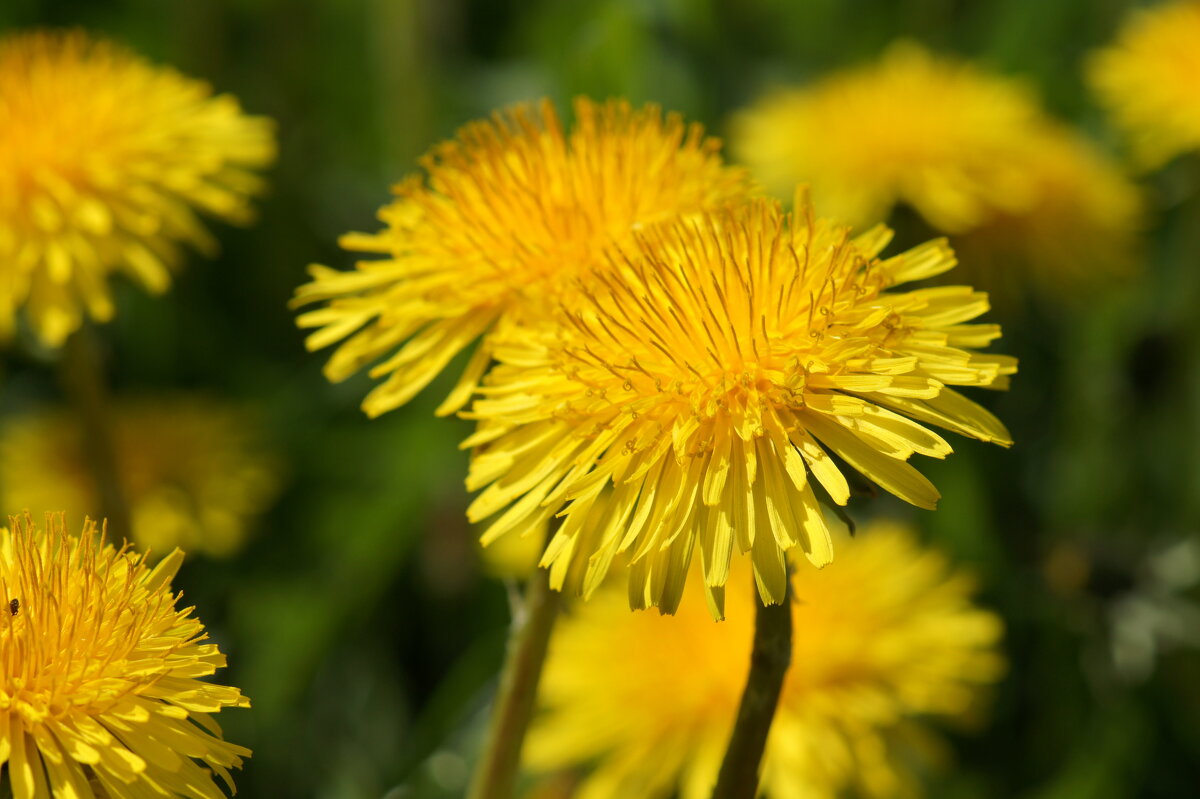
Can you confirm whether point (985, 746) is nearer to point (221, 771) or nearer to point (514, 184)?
point (514, 184)

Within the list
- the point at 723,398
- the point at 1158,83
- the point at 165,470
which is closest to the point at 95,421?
the point at 165,470

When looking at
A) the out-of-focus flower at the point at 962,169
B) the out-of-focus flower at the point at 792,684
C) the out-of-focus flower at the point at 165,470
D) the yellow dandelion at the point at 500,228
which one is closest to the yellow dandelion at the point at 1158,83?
the out-of-focus flower at the point at 962,169

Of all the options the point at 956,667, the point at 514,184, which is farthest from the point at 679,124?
the point at 956,667

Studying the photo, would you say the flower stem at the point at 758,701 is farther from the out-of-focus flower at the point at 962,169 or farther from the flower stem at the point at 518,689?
the out-of-focus flower at the point at 962,169

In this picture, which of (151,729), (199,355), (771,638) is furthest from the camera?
(199,355)

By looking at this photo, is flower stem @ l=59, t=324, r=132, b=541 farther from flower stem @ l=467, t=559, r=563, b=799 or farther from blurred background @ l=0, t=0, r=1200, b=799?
flower stem @ l=467, t=559, r=563, b=799

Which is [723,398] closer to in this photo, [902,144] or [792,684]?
[792,684]
